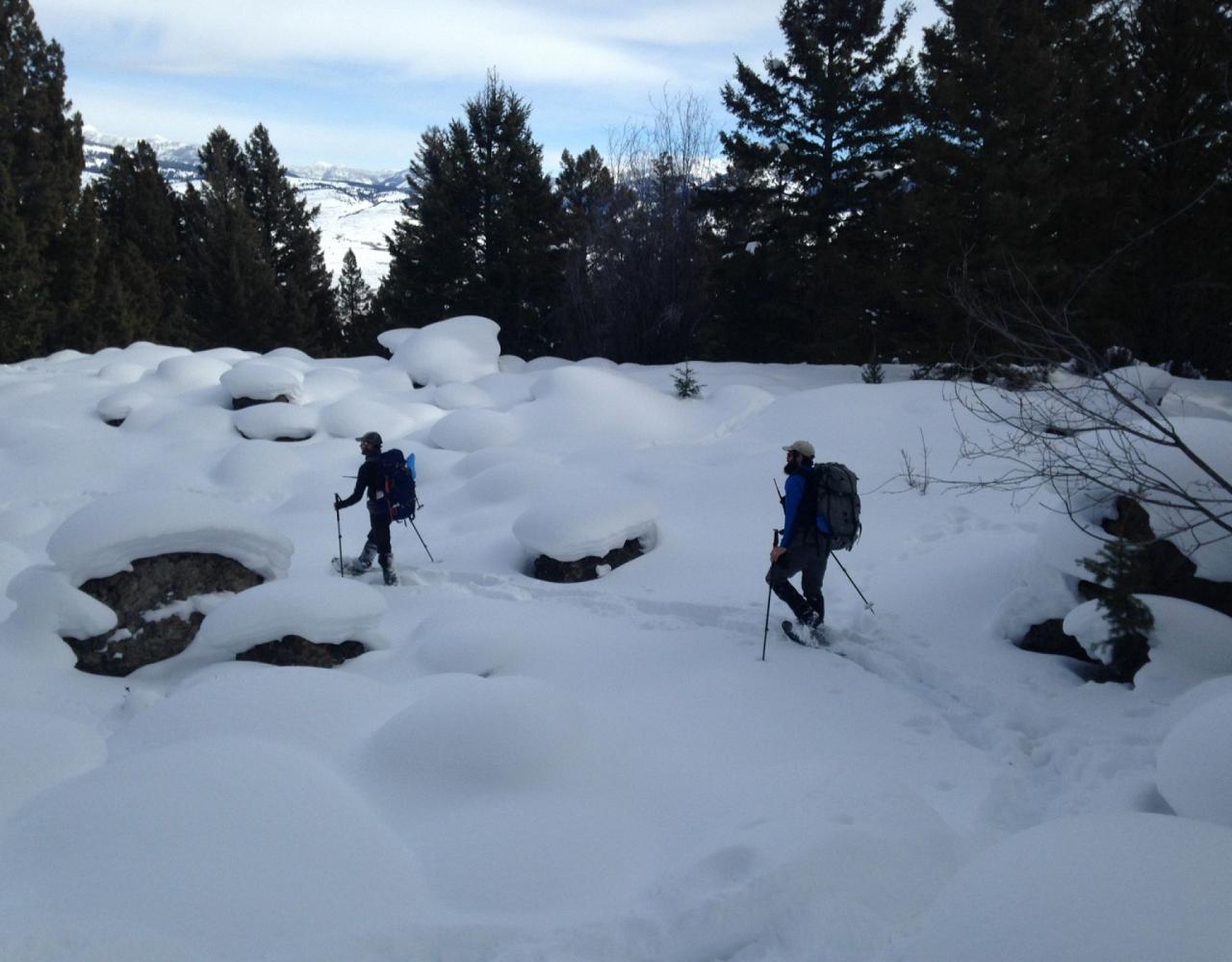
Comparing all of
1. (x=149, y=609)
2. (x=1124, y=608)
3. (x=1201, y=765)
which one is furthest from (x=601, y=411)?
(x=1201, y=765)

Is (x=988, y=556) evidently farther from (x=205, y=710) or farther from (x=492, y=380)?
(x=492, y=380)

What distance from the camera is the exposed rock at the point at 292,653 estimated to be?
636 cm

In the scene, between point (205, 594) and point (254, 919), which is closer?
point (254, 919)

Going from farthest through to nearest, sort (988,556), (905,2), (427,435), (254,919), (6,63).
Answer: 1. (6,63)
2. (905,2)
3. (427,435)
4. (988,556)
5. (254,919)

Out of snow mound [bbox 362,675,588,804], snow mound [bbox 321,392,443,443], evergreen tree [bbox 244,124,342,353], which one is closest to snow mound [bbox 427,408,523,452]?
snow mound [bbox 321,392,443,443]

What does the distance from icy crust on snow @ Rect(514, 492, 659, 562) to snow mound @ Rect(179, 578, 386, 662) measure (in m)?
2.64

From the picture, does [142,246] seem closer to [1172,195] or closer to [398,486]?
[398,486]

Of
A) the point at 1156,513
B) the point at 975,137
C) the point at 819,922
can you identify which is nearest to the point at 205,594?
the point at 819,922

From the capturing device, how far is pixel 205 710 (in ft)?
16.0

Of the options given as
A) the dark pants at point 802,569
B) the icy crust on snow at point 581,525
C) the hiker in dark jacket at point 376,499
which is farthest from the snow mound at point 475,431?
the dark pants at point 802,569

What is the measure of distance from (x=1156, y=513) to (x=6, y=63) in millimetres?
32291

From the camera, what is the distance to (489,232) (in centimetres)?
2444

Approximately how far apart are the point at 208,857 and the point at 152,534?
4.51m

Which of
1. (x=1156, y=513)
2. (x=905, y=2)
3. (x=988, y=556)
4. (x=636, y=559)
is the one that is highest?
(x=905, y=2)
